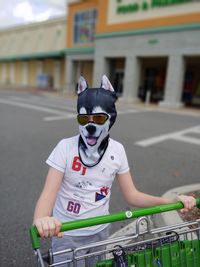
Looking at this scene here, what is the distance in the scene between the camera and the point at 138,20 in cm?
2572

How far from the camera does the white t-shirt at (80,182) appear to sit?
2117 millimetres

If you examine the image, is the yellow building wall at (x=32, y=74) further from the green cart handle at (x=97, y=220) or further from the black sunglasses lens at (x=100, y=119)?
the green cart handle at (x=97, y=220)

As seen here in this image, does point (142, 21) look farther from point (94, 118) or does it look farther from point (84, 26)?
point (94, 118)

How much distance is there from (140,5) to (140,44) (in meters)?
2.98

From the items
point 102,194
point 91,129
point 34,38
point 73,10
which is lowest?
point 102,194

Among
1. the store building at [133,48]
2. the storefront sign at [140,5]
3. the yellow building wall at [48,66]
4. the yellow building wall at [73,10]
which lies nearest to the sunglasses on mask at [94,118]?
the store building at [133,48]

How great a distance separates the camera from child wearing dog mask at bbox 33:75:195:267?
6.58 ft

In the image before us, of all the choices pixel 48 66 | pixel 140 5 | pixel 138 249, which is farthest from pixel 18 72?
pixel 138 249

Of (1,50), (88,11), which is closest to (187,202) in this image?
(88,11)

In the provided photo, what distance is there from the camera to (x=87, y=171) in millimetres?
2129

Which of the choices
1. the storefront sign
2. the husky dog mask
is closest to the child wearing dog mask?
the husky dog mask

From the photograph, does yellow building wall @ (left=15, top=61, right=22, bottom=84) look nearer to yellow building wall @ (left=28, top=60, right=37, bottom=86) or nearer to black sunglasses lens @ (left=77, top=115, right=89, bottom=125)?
yellow building wall @ (left=28, top=60, right=37, bottom=86)

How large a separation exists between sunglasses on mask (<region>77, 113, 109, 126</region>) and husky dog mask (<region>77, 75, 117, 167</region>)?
0.04ft

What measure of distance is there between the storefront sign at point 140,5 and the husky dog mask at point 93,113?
75.2 feet
